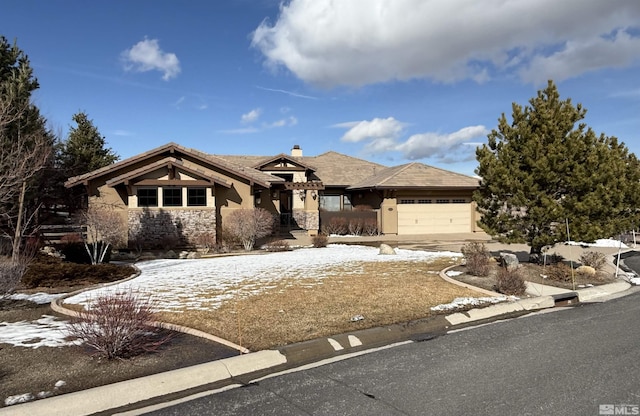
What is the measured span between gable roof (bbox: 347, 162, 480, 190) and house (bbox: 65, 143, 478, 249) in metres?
0.07

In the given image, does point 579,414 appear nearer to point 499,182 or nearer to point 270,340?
point 270,340

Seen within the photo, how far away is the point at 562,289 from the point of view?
10.5m

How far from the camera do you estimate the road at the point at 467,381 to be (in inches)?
169

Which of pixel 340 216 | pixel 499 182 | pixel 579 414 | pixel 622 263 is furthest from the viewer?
pixel 340 216

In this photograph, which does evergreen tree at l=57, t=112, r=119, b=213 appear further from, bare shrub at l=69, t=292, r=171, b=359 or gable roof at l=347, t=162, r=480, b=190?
bare shrub at l=69, t=292, r=171, b=359

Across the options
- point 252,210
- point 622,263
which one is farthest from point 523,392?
point 252,210

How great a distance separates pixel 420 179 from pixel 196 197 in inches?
587

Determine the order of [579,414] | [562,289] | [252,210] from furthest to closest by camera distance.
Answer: [252,210] < [562,289] < [579,414]

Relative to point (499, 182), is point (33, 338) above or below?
below

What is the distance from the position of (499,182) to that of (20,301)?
40.3 ft

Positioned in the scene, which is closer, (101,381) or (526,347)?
(101,381)

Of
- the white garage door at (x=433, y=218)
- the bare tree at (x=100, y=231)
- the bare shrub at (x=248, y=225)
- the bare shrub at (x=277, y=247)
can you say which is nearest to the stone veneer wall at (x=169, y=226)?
the bare shrub at (x=248, y=225)

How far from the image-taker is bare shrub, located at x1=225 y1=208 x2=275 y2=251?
2031 cm

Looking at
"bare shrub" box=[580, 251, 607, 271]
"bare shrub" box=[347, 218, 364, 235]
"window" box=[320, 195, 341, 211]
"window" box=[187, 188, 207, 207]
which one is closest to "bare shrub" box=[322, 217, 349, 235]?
"bare shrub" box=[347, 218, 364, 235]
